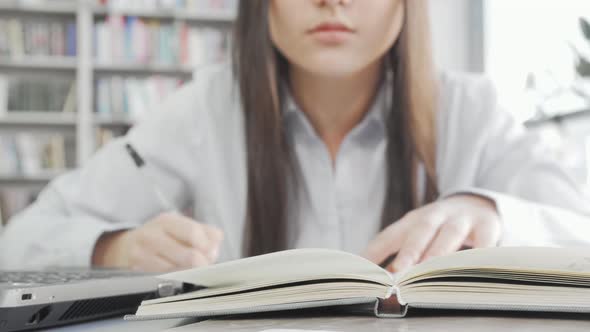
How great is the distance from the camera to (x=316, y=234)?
3.37 ft

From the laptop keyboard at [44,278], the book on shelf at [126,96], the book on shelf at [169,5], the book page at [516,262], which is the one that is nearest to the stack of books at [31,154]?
the book on shelf at [126,96]

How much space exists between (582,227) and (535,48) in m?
2.65

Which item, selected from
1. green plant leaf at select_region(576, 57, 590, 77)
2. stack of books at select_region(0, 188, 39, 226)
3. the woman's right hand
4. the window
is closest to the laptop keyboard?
the woman's right hand

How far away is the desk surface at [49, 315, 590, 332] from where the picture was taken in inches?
12.7

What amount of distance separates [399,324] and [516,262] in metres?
0.09

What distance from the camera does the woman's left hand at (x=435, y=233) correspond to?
606mm

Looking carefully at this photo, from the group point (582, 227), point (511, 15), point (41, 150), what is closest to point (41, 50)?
point (41, 150)

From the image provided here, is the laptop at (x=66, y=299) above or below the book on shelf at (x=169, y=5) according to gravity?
below

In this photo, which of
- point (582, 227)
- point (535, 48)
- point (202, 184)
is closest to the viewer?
point (582, 227)

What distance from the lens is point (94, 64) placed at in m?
3.47

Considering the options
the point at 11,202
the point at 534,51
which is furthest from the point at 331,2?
the point at 11,202

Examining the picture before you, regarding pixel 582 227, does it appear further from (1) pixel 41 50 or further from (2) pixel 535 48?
(1) pixel 41 50

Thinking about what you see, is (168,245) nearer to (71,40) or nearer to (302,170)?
(302,170)

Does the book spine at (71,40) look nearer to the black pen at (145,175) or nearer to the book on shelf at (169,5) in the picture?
the book on shelf at (169,5)
